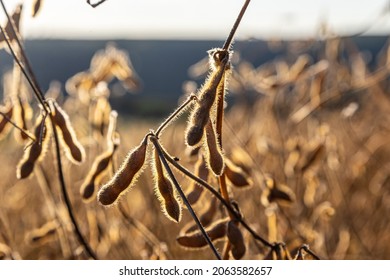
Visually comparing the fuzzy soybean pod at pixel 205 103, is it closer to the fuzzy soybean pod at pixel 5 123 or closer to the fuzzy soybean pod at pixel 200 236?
the fuzzy soybean pod at pixel 200 236

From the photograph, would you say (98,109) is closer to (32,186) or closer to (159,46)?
(32,186)

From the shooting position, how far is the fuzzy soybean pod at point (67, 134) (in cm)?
130

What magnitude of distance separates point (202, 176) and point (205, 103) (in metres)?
0.36

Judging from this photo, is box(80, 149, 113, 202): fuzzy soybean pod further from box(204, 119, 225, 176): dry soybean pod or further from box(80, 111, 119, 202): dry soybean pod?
box(204, 119, 225, 176): dry soybean pod

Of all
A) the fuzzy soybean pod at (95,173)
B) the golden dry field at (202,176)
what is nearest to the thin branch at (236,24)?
the golden dry field at (202,176)

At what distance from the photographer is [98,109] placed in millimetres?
1683

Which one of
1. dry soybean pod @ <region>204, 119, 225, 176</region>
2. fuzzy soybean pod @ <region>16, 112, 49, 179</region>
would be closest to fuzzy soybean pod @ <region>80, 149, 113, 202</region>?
fuzzy soybean pod @ <region>16, 112, 49, 179</region>

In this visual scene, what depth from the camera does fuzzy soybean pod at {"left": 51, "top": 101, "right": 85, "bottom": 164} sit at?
1.30 meters

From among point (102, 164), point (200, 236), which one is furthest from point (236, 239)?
point (102, 164)

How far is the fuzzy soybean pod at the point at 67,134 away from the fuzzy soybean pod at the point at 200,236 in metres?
0.26

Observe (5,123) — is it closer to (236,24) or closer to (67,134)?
(67,134)
